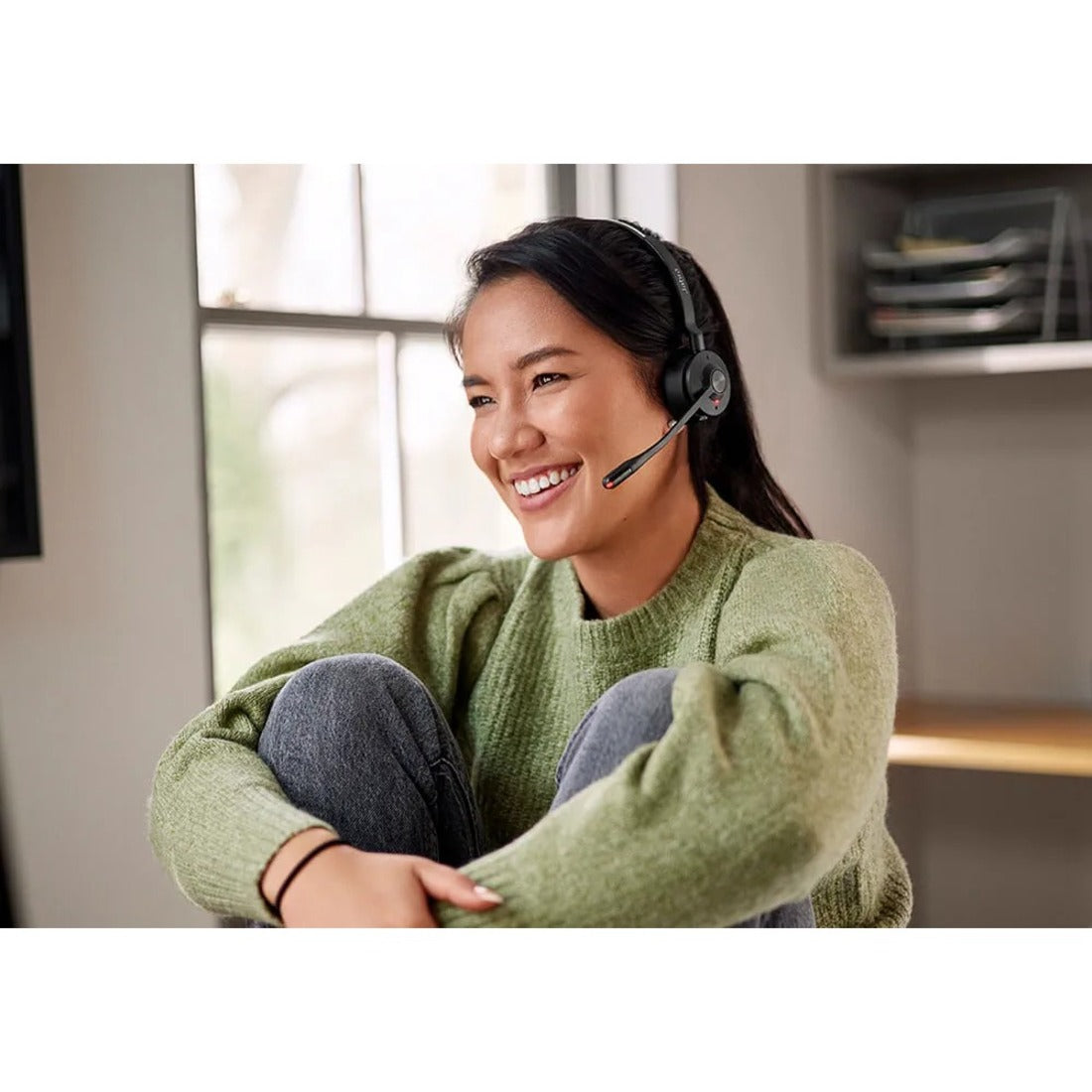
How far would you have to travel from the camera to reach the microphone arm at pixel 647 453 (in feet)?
3.76

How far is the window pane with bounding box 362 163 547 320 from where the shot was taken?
2.06 meters

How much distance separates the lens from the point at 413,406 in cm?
213

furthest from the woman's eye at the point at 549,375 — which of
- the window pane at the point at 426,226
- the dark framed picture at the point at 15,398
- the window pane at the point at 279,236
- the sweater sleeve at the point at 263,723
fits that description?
the window pane at the point at 426,226

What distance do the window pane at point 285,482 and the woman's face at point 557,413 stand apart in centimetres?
72

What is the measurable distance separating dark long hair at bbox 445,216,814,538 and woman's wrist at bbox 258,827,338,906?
0.44m

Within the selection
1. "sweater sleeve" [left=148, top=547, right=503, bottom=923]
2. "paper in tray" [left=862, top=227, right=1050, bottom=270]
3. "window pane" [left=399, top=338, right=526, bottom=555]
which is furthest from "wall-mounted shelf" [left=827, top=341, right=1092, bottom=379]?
"sweater sleeve" [left=148, top=547, right=503, bottom=923]

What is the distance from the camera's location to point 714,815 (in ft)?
2.82

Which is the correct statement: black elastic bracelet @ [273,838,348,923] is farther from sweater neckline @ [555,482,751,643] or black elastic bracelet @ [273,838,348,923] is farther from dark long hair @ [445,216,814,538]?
dark long hair @ [445,216,814,538]

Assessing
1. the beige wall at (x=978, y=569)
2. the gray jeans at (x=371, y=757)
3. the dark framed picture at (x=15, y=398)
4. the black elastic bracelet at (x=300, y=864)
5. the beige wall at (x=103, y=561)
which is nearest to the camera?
the black elastic bracelet at (x=300, y=864)

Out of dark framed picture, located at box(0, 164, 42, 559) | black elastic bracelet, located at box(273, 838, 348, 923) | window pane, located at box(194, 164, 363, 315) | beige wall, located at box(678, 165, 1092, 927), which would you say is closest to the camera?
black elastic bracelet, located at box(273, 838, 348, 923)

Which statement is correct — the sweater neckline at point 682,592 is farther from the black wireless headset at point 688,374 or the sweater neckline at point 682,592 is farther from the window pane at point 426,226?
the window pane at point 426,226

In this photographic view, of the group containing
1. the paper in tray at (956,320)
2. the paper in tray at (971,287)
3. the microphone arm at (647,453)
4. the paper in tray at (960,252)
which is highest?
the paper in tray at (960,252)

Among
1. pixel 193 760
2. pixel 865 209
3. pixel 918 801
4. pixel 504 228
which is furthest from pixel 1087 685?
pixel 193 760

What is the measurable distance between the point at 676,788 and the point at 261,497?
3.70 ft
